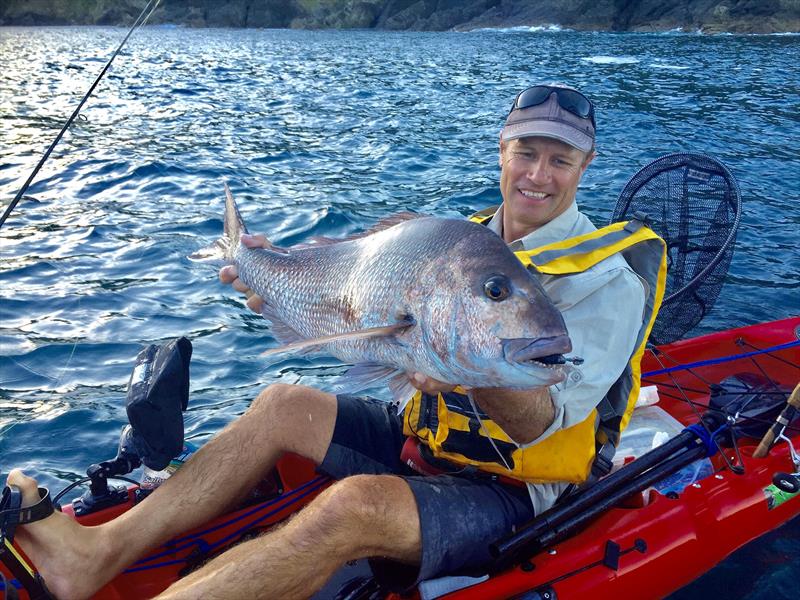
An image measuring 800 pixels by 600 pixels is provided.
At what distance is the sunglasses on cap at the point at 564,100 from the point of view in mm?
3572

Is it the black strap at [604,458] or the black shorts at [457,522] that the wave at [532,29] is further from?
the black shorts at [457,522]

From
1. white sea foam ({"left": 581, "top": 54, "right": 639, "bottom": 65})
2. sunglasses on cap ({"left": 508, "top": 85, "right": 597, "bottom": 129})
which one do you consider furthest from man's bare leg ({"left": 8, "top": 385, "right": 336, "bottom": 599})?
white sea foam ({"left": 581, "top": 54, "right": 639, "bottom": 65})

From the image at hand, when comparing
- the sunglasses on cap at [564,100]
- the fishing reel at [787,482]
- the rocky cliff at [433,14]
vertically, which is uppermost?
the rocky cliff at [433,14]

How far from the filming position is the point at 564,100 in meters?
3.57

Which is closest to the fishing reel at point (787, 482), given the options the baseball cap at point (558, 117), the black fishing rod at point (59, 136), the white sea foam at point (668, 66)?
the baseball cap at point (558, 117)

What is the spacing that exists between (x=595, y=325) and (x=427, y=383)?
84 cm

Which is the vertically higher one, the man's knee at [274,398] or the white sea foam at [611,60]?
the white sea foam at [611,60]

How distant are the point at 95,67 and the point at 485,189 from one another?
84.4 ft

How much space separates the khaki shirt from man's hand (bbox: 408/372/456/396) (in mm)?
477

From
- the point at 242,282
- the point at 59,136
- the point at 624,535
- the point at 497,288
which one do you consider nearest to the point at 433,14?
the point at 59,136

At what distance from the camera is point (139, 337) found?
6355 millimetres

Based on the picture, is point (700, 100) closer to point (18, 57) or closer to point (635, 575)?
point (635, 575)

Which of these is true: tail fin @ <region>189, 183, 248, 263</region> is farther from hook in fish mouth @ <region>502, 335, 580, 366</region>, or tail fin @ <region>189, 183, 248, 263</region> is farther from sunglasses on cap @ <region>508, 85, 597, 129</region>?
hook in fish mouth @ <region>502, 335, 580, 366</region>

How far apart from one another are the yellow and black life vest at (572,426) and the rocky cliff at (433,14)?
53.5 m
